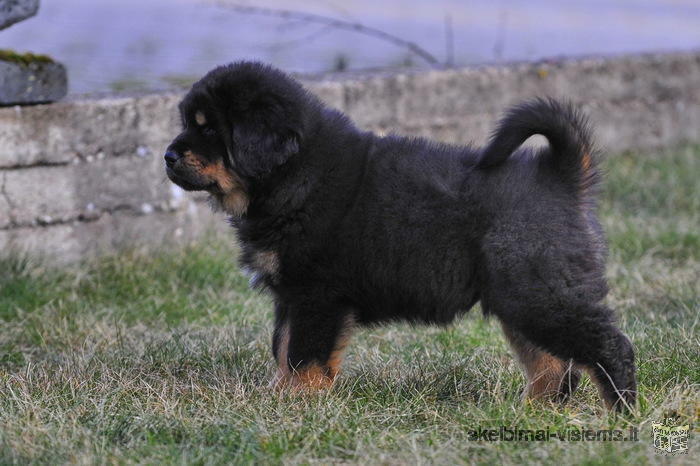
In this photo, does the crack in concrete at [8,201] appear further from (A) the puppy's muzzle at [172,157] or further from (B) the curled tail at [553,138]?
(B) the curled tail at [553,138]

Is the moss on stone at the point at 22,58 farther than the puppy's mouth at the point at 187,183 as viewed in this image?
Yes

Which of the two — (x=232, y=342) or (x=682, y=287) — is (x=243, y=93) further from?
(x=682, y=287)

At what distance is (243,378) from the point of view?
421cm

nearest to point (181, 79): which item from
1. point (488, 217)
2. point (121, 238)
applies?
point (121, 238)

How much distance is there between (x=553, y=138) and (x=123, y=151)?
2.93 meters

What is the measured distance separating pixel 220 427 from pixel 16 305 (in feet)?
6.60

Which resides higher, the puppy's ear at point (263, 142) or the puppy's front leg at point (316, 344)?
the puppy's ear at point (263, 142)

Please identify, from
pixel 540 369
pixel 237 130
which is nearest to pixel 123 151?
pixel 237 130

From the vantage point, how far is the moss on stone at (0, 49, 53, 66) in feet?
Result: 18.1

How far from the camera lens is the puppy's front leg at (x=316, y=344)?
3.85 m

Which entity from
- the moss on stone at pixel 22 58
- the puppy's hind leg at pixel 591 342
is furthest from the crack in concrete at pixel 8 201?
the puppy's hind leg at pixel 591 342

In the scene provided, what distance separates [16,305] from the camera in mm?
5156

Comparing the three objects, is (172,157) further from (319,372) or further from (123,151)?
(123,151)

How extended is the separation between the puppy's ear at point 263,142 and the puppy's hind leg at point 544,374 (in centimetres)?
101
